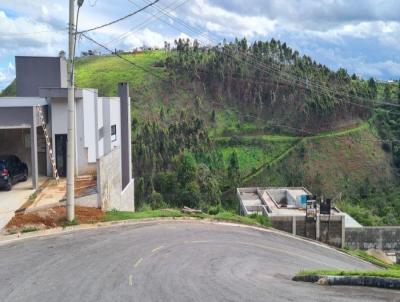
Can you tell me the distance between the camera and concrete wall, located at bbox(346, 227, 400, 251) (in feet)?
138

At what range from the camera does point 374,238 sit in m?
44.2

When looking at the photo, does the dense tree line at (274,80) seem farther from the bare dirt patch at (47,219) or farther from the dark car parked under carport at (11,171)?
the bare dirt patch at (47,219)

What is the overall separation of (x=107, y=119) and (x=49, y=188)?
9525mm

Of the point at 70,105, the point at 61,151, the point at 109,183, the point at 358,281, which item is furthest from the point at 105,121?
the point at 358,281

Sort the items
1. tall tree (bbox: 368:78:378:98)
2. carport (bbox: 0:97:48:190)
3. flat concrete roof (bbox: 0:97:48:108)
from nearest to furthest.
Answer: carport (bbox: 0:97:48:190) → flat concrete roof (bbox: 0:97:48:108) → tall tree (bbox: 368:78:378:98)

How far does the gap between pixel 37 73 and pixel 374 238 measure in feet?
104

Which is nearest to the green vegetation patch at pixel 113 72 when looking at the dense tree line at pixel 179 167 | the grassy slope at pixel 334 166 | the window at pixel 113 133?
the dense tree line at pixel 179 167

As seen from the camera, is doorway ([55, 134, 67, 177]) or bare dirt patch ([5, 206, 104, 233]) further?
doorway ([55, 134, 67, 177])

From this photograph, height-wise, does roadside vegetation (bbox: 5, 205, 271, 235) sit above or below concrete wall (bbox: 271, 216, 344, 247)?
above

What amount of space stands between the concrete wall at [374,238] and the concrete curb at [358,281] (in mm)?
29466

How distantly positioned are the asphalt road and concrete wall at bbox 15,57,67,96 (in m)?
14.0

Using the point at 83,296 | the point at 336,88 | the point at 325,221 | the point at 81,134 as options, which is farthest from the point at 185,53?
the point at 83,296

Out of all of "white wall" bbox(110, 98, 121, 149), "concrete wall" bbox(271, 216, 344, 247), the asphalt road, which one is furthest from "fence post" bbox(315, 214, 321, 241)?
the asphalt road

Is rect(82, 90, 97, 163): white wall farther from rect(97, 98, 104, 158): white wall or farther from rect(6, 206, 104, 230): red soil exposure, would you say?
rect(6, 206, 104, 230): red soil exposure
